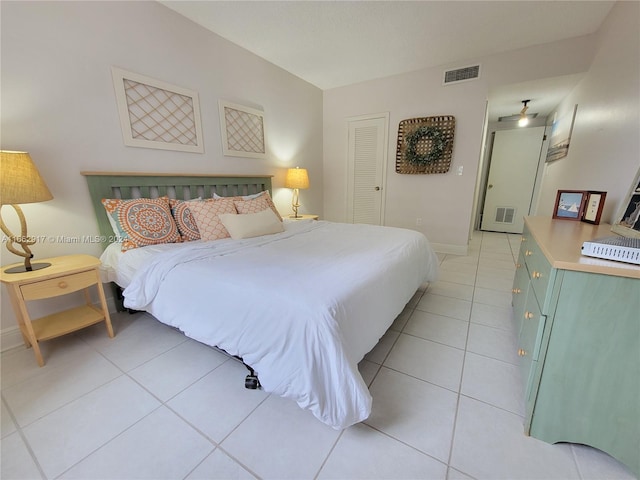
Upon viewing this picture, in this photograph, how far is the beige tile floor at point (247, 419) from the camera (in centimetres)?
105

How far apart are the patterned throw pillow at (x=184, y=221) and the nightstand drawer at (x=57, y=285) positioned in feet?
2.15

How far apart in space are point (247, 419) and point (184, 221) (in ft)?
5.41

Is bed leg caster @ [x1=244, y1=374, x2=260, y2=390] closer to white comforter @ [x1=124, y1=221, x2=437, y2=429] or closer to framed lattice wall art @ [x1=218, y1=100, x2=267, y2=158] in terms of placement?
white comforter @ [x1=124, y1=221, x2=437, y2=429]

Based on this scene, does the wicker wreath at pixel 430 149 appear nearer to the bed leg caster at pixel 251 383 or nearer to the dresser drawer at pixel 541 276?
the dresser drawer at pixel 541 276

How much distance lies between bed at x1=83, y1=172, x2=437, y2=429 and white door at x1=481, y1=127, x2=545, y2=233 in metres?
4.08

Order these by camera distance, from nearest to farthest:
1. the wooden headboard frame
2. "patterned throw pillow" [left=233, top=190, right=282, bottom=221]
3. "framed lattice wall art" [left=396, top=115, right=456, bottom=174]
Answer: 1. the wooden headboard frame
2. "patterned throw pillow" [left=233, top=190, right=282, bottom=221]
3. "framed lattice wall art" [left=396, top=115, right=456, bottom=174]

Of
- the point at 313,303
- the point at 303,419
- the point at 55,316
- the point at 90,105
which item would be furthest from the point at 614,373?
the point at 90,105

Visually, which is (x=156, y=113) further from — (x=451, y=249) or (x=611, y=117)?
(x=451, y=249)

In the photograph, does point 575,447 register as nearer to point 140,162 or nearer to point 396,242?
point 396,242

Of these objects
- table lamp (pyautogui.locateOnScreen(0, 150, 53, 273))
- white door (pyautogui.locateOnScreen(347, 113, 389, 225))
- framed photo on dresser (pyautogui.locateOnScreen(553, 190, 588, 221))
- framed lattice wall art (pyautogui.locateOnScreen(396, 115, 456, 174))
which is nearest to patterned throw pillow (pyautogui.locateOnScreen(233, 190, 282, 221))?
table lamp (pyautogui.locateOnScreen(0, 150, 53, 273))

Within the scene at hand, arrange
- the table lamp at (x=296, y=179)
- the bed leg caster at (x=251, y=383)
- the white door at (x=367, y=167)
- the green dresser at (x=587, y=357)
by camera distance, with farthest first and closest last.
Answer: the white door at (x=367, y=167) < the table lamp at (x=296, y=179) < the bed leg caster at (x=251, y=383) < the green dresser at (x=587, y=357)

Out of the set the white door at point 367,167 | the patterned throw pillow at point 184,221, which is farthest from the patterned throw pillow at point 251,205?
the white door at point 367,167

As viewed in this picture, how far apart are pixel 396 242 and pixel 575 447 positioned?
4.57 feet

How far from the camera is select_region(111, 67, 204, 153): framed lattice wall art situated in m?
2.15
